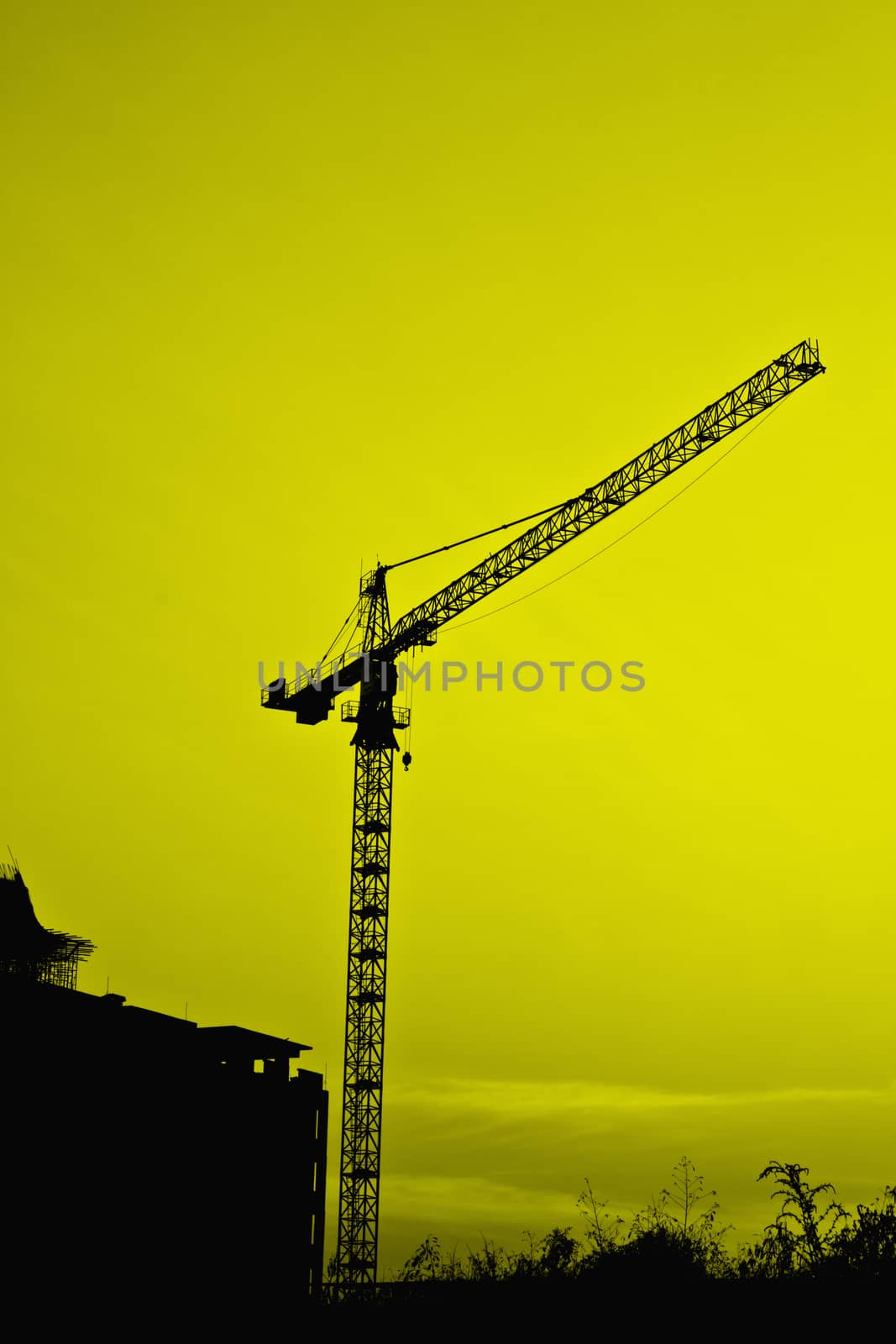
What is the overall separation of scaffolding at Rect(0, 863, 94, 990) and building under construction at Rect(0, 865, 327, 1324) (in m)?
17.0

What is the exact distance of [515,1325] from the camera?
21234mm

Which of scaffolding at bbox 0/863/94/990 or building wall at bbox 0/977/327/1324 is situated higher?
scaffolding at bbox 0/863/94/990

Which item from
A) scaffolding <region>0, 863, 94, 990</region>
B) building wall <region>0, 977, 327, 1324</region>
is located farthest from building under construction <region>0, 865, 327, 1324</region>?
scaffolding <region>0, 863, 94, 990</region>

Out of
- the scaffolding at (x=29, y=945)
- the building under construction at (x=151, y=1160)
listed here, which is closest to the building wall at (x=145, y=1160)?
the building under construction at (x=151, y=1160)

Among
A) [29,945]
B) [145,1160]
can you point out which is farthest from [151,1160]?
[29,945]

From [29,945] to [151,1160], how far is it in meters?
22.8

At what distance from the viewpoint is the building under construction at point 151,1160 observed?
38094mm

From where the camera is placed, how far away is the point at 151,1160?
1646 inches

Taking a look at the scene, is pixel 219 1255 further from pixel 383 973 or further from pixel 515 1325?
pixel 383 973

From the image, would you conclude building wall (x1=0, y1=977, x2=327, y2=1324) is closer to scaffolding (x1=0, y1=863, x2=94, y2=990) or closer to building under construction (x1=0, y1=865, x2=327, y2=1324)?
building under construction (x1=0, y1=865, x2=327, y2=1324)

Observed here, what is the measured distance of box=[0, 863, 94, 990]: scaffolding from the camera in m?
61.5

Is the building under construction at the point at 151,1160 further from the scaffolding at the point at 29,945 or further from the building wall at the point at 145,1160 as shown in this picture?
the scaffolding at the point at 29,945

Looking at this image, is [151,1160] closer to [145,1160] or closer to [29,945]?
[145,1160]

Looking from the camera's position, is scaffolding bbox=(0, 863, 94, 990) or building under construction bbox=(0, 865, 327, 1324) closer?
building under construction bbox=(0, 865, 327, 1324)
